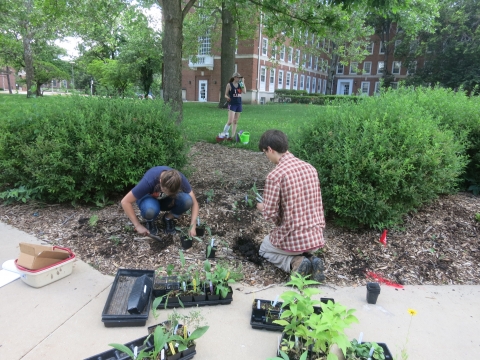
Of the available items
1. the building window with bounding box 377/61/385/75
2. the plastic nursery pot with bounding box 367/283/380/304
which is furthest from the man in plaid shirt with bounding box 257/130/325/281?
the building window with bounding box 377/61/385/75

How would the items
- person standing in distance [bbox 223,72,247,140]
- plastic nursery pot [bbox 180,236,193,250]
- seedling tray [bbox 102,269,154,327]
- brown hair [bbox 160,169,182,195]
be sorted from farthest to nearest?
person standing in distance [bbox 223,72,247,140]
plastic nursery pot [bbox 180,236,193,250]
brown hair [bbox 160,169,182,195]
seedling tray [bbox 102,269,154,327]

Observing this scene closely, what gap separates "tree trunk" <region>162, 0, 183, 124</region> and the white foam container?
11.3 ft

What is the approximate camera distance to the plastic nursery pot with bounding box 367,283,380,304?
2.80 m

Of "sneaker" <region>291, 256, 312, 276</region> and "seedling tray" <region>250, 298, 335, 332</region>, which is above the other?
"sneaker" <region>291, 256, 312, 276</region>

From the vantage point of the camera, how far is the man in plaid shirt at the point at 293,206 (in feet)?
9.70

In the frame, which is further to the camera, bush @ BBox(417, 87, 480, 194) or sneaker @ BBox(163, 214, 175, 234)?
bush @ BBox(417, 87, 480, 194)

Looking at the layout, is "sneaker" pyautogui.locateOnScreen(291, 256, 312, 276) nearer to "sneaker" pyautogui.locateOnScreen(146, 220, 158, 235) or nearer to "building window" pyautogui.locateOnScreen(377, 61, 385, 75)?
"sneaker" pyautogui.locateOnScreen(146, 220, 158, 235)

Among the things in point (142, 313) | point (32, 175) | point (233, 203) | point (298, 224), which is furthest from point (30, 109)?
point (298, 224)

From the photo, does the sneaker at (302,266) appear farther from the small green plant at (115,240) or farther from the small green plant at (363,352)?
the small green plant at (115,240)

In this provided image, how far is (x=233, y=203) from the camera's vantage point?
4516 mm

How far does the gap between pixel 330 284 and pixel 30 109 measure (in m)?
4.62

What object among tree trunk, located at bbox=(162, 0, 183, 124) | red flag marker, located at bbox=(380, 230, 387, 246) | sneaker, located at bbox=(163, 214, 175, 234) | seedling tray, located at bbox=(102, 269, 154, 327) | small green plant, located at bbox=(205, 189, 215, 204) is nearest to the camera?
seedling tray, located at bbox=(102, 269, 154, 327)

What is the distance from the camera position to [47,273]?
2.99 m

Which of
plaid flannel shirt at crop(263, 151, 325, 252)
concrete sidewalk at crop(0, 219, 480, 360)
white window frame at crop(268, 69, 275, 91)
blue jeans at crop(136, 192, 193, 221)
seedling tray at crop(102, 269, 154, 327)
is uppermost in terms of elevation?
white window frame at crop(268, 69, 275, 91)
